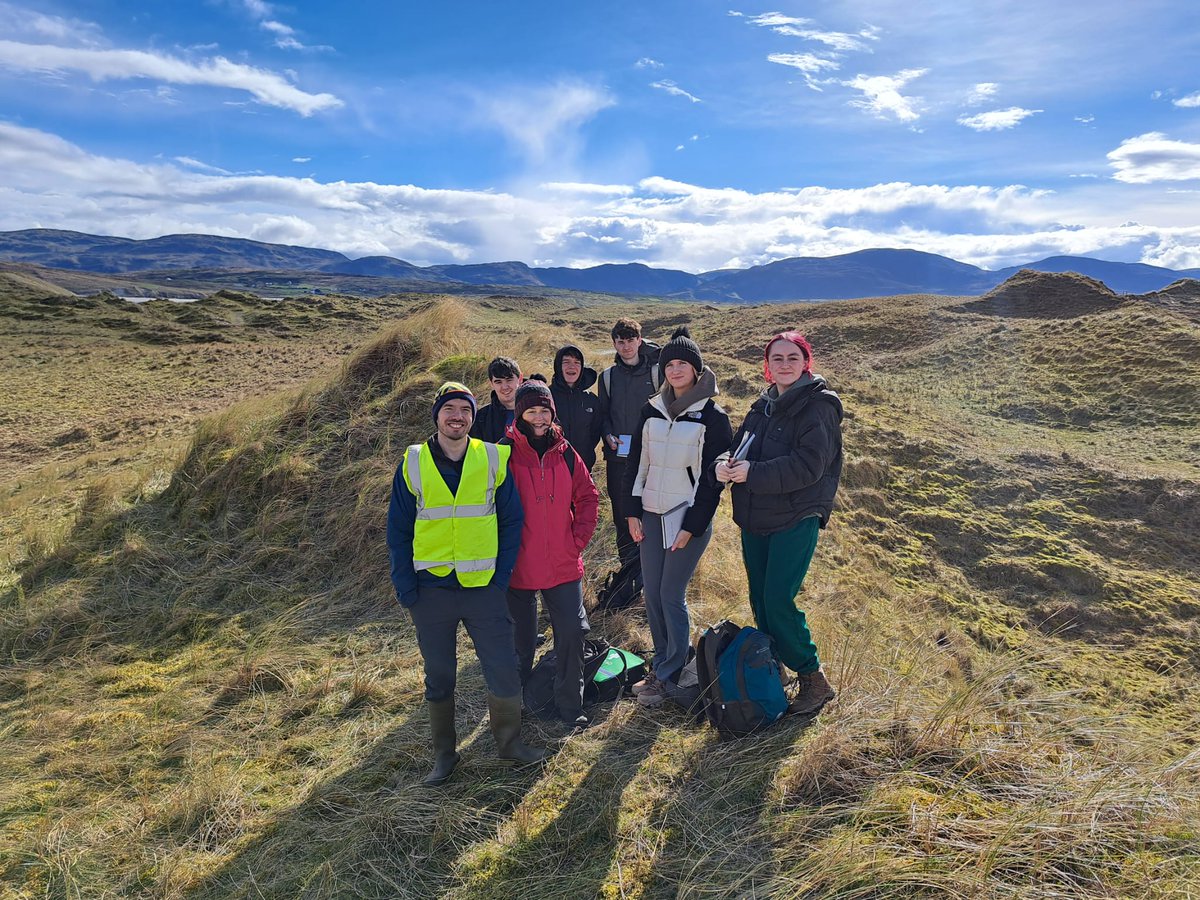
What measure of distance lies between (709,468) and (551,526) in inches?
37.5

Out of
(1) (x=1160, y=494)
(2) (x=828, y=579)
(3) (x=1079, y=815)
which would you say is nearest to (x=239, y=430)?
(2) (x=828, y=579)

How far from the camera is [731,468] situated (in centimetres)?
315

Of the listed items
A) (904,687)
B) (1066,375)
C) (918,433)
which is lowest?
(904,687)

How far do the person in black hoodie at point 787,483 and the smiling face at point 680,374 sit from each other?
0.42 m

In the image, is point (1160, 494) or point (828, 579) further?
point (1160, 494)

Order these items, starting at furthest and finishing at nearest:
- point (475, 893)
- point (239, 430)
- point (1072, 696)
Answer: point (239, 430)
point (1072, 696)
point (475, 893)

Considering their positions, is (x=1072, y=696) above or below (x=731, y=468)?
below

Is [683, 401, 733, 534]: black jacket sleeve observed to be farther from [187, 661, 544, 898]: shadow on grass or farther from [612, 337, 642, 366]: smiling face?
[187, 661, 544, 898]: shadow on grass

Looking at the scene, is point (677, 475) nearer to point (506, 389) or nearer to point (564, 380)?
point (506, 389)

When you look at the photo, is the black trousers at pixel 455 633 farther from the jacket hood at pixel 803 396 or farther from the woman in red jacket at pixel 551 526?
the jacket hood at pixel 803 396

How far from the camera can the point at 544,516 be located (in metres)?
3.40

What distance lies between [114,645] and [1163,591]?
11088 millimetres

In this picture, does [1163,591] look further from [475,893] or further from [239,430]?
[239,430]

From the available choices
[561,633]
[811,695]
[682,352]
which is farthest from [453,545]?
[811,695]
